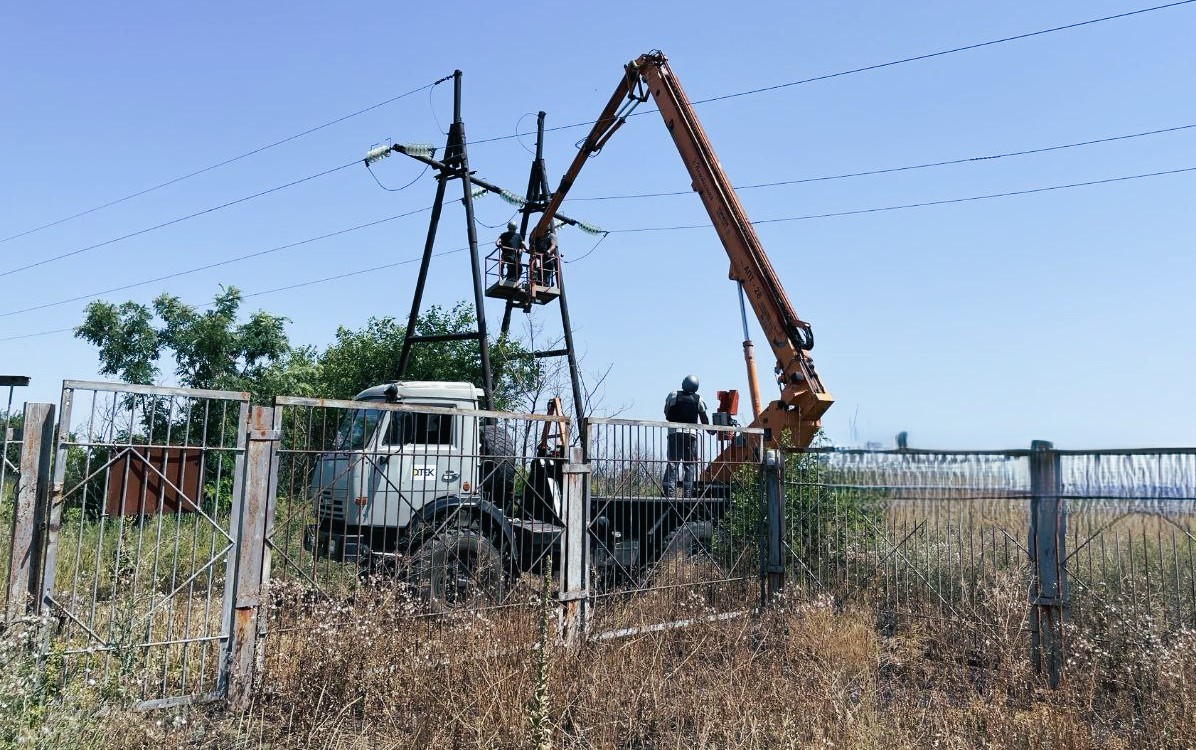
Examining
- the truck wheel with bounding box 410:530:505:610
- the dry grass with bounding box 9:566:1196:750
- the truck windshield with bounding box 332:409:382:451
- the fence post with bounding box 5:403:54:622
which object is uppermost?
the truck windshield with bounding box 332:409:382:451

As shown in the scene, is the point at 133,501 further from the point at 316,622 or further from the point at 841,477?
the point at 841,477

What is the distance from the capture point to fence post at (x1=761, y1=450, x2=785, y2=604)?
8953mm

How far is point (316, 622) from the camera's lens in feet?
18.9

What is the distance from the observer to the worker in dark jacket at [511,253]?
637 inches

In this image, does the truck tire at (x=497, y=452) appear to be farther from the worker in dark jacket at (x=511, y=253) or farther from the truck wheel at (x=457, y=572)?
the worker in dark jacket at (x=511, y=253)

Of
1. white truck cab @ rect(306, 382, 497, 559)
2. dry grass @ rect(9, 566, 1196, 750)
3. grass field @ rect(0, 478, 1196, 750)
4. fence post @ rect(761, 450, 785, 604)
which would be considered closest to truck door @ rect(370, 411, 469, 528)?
white truck cab @ rect(306, 382, 497, 559)

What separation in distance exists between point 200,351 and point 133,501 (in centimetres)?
1662

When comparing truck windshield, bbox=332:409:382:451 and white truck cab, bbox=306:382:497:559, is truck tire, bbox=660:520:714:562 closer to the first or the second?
white truck cab, bbox=306:382:497:559

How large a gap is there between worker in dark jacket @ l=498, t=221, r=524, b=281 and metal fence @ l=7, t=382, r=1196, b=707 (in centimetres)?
670

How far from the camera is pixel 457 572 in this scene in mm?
6410

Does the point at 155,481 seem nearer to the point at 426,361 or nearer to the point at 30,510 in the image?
the point at 30,510

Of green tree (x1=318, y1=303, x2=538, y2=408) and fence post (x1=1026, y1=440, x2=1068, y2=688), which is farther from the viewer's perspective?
green tree (x1=318, y1=303, x2=538, y2=408)

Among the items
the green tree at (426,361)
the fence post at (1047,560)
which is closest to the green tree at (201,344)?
the green tree at (426,361)

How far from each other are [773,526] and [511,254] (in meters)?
9.04
